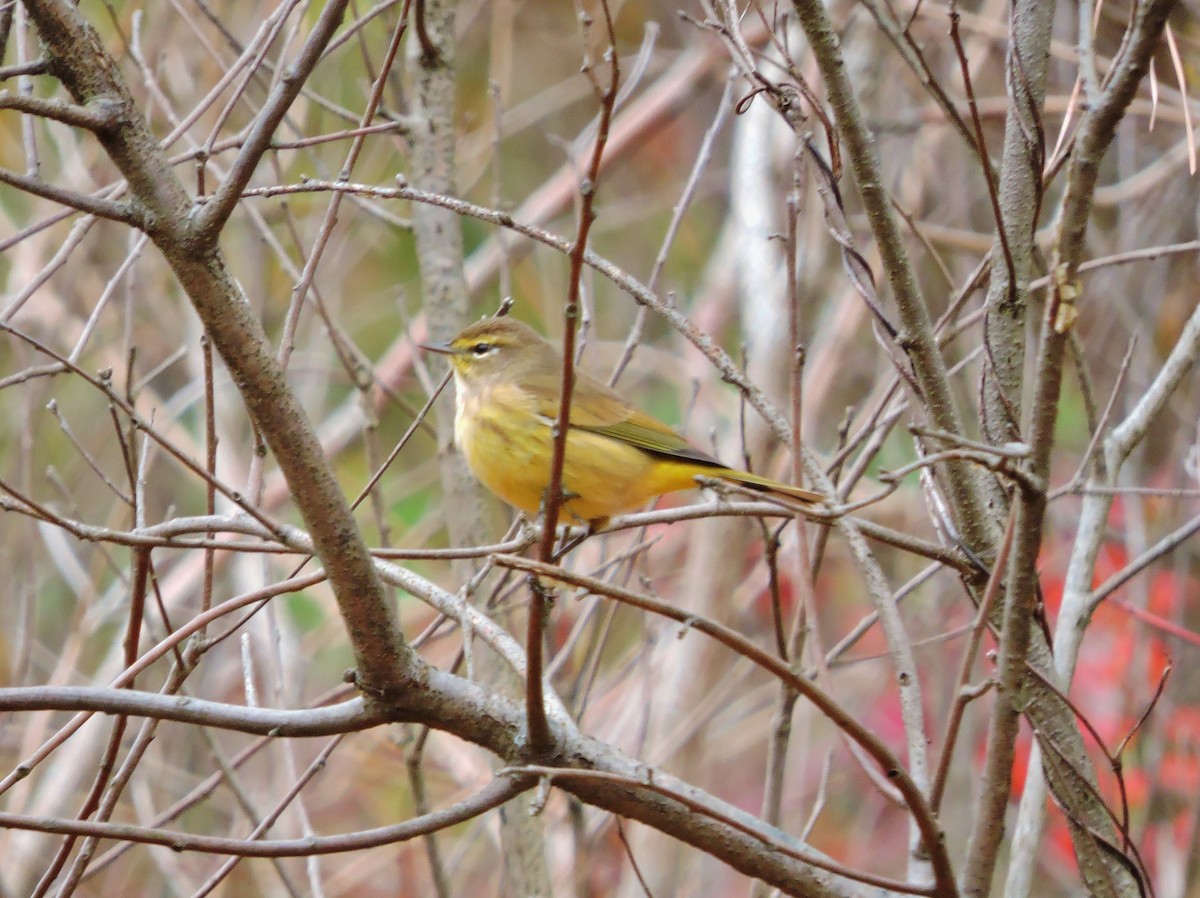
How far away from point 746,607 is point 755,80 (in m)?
3.68

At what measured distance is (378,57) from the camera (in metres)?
6.61

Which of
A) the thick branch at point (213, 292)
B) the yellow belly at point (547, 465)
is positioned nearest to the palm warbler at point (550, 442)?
the yellow belly at point (547, 465)

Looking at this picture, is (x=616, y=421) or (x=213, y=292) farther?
(x=616, y=421)

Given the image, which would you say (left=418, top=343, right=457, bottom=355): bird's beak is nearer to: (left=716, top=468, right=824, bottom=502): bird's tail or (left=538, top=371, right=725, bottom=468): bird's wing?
(left=538, top=371, right=725, bottom=468): bird's wing

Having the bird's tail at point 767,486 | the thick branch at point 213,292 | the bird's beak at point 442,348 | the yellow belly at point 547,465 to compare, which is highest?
the bird's beak at point 442,348

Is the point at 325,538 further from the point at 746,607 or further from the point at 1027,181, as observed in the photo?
the point at 746,607

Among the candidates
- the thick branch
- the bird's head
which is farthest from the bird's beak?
the thick branch

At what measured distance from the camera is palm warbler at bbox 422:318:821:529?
3.47 metres

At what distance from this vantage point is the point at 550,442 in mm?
3490

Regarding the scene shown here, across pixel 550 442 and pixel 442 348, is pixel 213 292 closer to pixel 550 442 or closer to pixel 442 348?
pixel 550 442

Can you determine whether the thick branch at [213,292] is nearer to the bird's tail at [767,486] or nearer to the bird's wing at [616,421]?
the bird's tail at [767,486]

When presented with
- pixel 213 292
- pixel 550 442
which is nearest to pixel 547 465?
pixel 550 442

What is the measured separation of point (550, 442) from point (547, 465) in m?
0.07

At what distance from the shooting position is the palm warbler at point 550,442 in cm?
347
